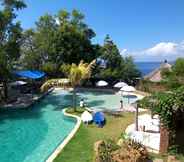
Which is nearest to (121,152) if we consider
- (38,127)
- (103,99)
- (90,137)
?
(90,137)

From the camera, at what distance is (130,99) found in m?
30.0

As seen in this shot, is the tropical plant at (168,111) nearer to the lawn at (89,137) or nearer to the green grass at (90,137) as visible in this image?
the green grass at (90,137)

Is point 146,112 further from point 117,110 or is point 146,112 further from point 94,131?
point 94,131

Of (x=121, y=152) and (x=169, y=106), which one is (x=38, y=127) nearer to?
(x=169, y=106)

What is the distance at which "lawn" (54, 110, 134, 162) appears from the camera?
518 inches

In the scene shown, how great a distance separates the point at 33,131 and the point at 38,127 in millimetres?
900

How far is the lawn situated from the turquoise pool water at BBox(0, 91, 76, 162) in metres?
1.08

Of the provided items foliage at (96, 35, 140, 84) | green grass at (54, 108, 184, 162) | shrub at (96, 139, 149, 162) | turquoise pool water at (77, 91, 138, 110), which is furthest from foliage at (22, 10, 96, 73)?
shrub at (96, 139, 149, 162)

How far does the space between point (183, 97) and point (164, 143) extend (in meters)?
2.24

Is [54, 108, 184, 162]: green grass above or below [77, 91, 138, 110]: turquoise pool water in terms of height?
below

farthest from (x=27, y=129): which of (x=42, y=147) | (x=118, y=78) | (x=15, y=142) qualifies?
(x=118, y=78)

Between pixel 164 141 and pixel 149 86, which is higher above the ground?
pixel 149 86

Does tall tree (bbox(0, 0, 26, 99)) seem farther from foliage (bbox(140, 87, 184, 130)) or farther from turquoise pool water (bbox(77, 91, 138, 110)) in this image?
foliage (bbox(140, 87, 184, 130))

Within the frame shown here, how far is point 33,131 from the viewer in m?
19.3
